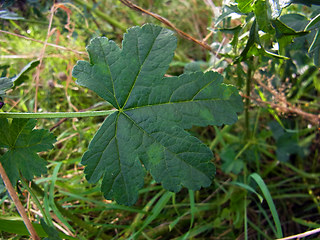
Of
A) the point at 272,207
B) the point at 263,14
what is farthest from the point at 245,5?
the point at 272,207

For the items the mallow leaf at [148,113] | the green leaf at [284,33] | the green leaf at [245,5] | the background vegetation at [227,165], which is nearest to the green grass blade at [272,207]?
the background vegetation at [227,165]

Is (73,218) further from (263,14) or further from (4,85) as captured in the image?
(263,14)

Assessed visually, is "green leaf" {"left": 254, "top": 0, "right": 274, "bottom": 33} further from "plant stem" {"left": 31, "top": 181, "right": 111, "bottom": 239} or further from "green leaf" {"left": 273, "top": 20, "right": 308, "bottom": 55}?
"plant stem" {"left": 31, "top": 181, "right": 111, "bottom": 239}

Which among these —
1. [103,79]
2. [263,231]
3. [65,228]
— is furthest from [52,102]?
[263,231]

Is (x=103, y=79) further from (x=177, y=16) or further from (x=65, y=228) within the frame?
(x=177, y=16)

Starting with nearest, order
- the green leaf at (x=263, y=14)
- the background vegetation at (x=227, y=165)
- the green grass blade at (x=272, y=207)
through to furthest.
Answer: the green leaf at (x=263, y=14)
the green grass blade at (x=272, y=207)
the background vegetation at (x=227, y=165)

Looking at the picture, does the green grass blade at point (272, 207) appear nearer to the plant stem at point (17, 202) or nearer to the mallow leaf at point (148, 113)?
the mallow leaf at point (148, 113)
